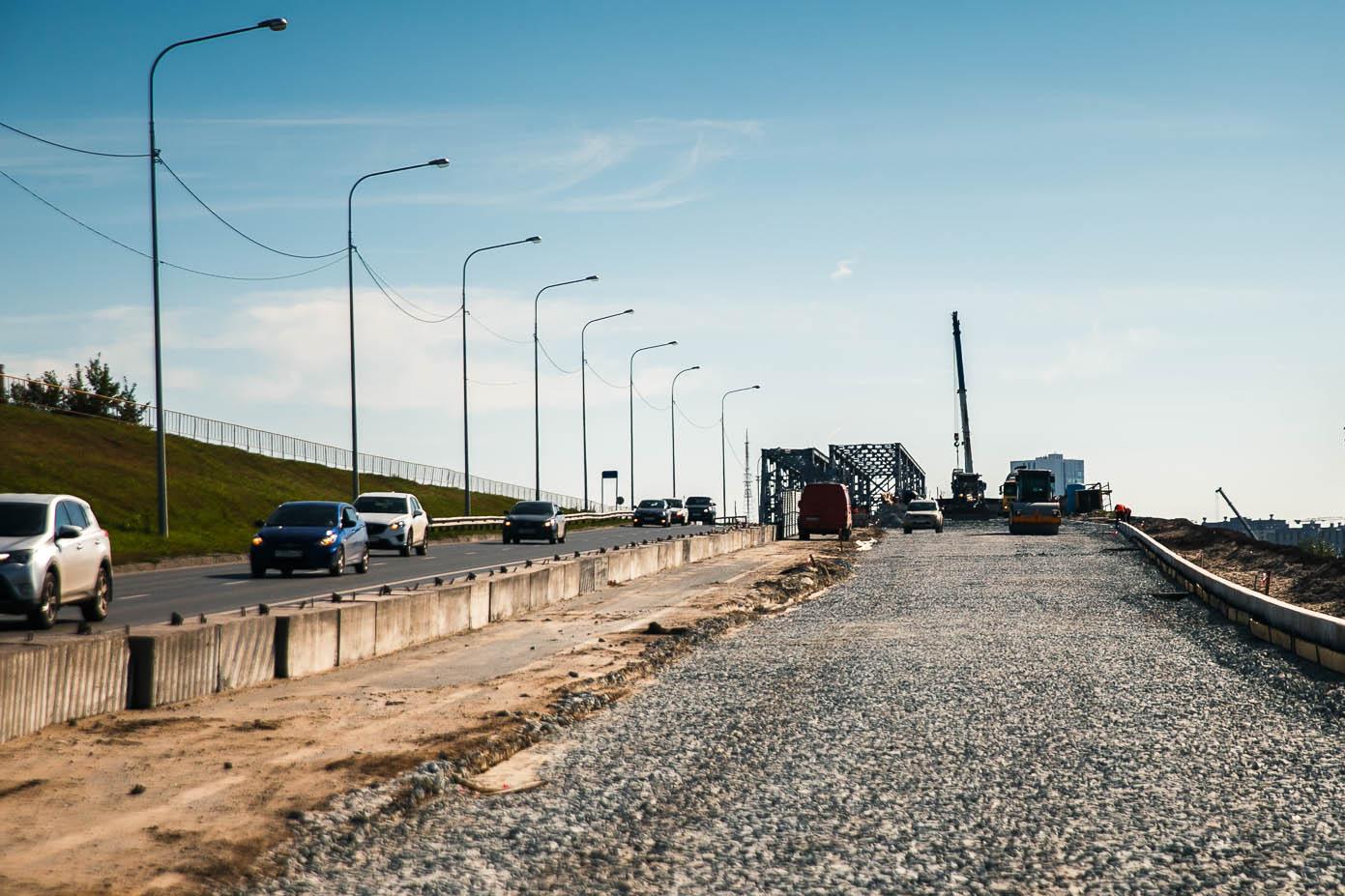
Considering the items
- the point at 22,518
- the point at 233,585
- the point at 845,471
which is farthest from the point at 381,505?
the point at 845,471

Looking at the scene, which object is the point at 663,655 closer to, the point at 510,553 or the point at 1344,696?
the point at 1344,696

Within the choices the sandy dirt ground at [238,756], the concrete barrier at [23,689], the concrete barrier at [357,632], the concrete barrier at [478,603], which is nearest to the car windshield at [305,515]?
the concrete barrier at [478,603]

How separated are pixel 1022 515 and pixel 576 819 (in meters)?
59.6

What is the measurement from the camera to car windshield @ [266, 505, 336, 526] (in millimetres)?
29688

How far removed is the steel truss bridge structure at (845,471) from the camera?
382 feet

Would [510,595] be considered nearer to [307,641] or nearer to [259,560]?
[307,641]

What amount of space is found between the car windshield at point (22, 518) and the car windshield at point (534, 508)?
3319 centimetres

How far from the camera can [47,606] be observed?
16.8 m

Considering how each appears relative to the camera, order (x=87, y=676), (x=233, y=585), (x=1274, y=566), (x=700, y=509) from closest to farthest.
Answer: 1. (x=87, y=676)
2. (x=233, y=585)
3. (x=1274, y=566)
4. (x=700, y=509)

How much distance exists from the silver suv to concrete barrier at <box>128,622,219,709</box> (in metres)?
4.34

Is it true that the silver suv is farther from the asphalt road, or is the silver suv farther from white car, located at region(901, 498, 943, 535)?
white car, located at region(901, 498, 943, 535)

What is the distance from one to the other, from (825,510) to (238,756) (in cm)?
5414

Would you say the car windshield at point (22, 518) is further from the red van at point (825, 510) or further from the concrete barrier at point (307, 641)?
the red van at point (825, 510)

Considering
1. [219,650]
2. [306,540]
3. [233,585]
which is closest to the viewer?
[219,650]
